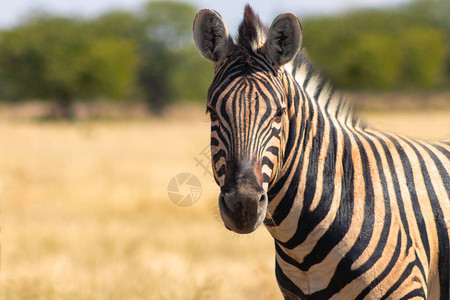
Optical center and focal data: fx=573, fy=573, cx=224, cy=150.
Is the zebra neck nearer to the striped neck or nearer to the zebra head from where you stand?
the striped neck

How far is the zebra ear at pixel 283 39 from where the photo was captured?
11.2 ft

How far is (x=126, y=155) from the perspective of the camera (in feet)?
72.4

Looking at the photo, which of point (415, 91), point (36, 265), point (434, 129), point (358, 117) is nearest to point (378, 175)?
point (358, 117)

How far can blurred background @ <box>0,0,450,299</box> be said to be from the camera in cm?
746

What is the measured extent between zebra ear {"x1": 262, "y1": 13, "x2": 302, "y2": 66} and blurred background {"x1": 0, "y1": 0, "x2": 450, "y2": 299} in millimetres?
722

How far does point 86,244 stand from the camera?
9648mm

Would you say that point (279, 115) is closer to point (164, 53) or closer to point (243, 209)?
point (243, 209)

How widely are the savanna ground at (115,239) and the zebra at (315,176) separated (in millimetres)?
646

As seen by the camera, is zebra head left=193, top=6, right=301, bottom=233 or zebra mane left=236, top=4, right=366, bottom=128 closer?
zebra head left=193, top=6, right=301, bottom=233

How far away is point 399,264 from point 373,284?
0.67 ft
